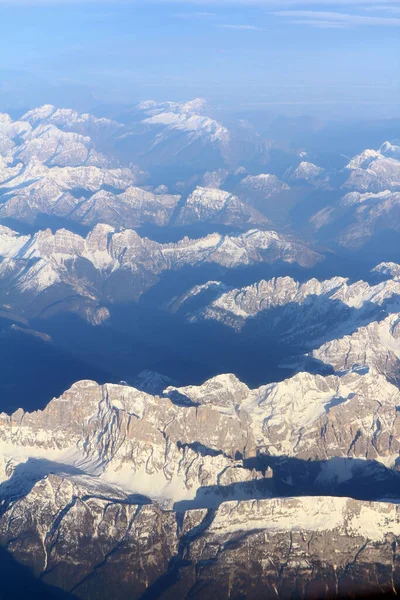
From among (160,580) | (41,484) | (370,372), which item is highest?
(370,372)

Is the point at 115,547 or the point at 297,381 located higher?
the point at 297,381

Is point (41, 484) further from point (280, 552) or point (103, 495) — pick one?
point (280, 552)

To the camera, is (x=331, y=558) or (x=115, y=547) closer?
(x=331, y=558)

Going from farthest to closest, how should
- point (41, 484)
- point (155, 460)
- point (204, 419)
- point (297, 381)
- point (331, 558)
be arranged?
point (297, 381)
point (204, 419)
point (155, 460)
point (41, 484)
point (331, 558)

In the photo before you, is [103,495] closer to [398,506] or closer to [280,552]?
[280,552]

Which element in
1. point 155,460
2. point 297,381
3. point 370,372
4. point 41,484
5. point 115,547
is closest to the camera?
point 115,547

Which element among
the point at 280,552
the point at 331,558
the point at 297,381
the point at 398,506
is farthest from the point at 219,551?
the point at 297,381
